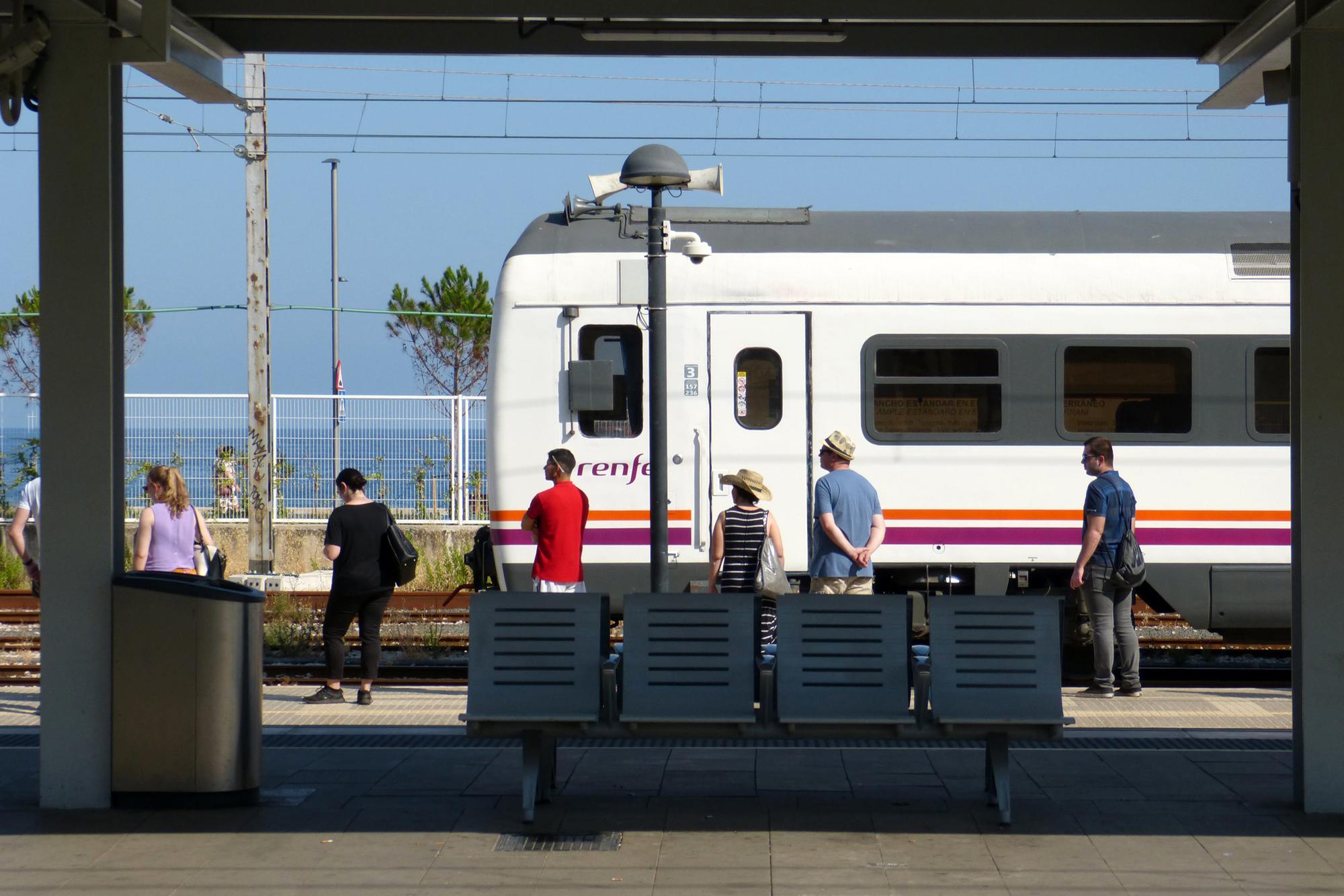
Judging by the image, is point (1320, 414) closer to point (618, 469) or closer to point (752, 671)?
point (752, 671)

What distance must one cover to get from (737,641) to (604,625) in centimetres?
57

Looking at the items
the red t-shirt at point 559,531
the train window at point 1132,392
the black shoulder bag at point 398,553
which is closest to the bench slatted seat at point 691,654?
the red t-shirt at point 559,531

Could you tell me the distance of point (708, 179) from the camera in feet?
31.2

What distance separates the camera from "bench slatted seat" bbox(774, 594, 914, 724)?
6.39 metres

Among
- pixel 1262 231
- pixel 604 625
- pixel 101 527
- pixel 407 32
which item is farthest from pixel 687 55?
pixel 1262 231

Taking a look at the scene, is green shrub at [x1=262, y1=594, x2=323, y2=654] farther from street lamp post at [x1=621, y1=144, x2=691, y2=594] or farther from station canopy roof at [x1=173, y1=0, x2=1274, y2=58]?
station canopy roof at [x1=173, y1=0, x2=1274, y2=58]

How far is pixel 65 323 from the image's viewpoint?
651cm

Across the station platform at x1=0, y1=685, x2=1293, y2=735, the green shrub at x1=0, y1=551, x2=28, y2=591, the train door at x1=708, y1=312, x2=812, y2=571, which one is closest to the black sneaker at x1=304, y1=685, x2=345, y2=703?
the station platform at x1=0, y1=685, x2=1293, y2=735

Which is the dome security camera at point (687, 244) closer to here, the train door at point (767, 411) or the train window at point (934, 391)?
the train door at point (767, 411)

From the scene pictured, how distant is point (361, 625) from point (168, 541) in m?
1.30

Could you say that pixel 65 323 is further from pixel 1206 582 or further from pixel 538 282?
pixel 1206 582

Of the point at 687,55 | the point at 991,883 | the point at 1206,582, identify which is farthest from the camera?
the point at 1206,582

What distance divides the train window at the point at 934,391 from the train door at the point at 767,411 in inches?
21.2

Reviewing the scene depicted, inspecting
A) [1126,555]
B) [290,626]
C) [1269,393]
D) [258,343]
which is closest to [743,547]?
[1126,555]
